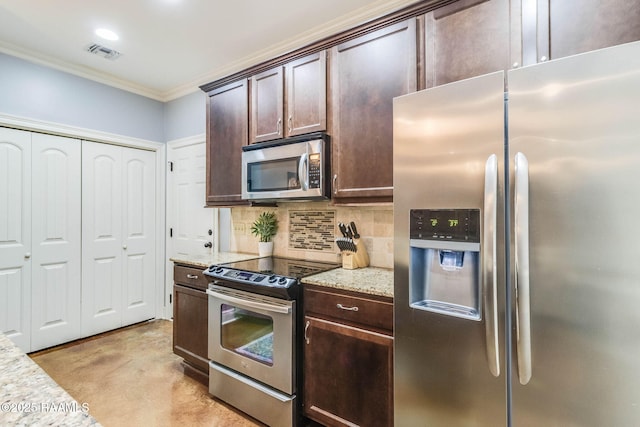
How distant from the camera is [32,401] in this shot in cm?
65

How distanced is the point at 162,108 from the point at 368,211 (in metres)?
2.98

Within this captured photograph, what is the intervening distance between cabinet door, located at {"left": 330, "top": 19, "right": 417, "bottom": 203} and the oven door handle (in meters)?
0.75

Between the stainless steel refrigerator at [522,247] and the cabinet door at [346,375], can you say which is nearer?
the stainless steel refrigerator at [522,247]

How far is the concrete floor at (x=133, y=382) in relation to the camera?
210cm

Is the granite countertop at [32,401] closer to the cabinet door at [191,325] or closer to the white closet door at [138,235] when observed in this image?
the cabinet door at [191,325]

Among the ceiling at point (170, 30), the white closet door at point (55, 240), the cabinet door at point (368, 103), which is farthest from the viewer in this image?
the white closet door at point (55, 240)

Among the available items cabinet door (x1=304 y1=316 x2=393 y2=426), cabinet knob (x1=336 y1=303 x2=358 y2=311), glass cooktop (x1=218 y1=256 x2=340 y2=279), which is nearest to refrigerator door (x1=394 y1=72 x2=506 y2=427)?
cabinet door (x1=304 y1=316 x2=393 y2=426)

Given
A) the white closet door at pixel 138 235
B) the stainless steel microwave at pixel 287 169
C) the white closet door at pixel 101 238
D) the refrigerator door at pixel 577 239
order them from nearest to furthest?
1. the refrigerator door at pixel 577 239
2. the stainless steel microwave at pixel 287 169
3. the white closet door at pixel 101 238
4. the white closet door at pixel 138 235

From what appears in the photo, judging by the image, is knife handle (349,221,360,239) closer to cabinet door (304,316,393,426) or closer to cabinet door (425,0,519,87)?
cabinet door (304,316,393,426)

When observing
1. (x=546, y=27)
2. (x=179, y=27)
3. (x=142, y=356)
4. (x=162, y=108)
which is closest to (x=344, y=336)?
(x=546, y=27)

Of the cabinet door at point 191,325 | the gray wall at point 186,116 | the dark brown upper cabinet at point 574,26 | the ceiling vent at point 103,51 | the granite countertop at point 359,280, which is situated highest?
the ceiling vent at point 103,51

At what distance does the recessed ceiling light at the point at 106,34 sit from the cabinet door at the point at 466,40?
7.90ft

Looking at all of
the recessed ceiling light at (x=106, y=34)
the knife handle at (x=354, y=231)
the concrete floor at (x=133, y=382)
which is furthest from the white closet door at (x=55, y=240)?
the knife handle at (x=354, y=231)

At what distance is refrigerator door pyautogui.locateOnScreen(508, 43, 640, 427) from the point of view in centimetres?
100
